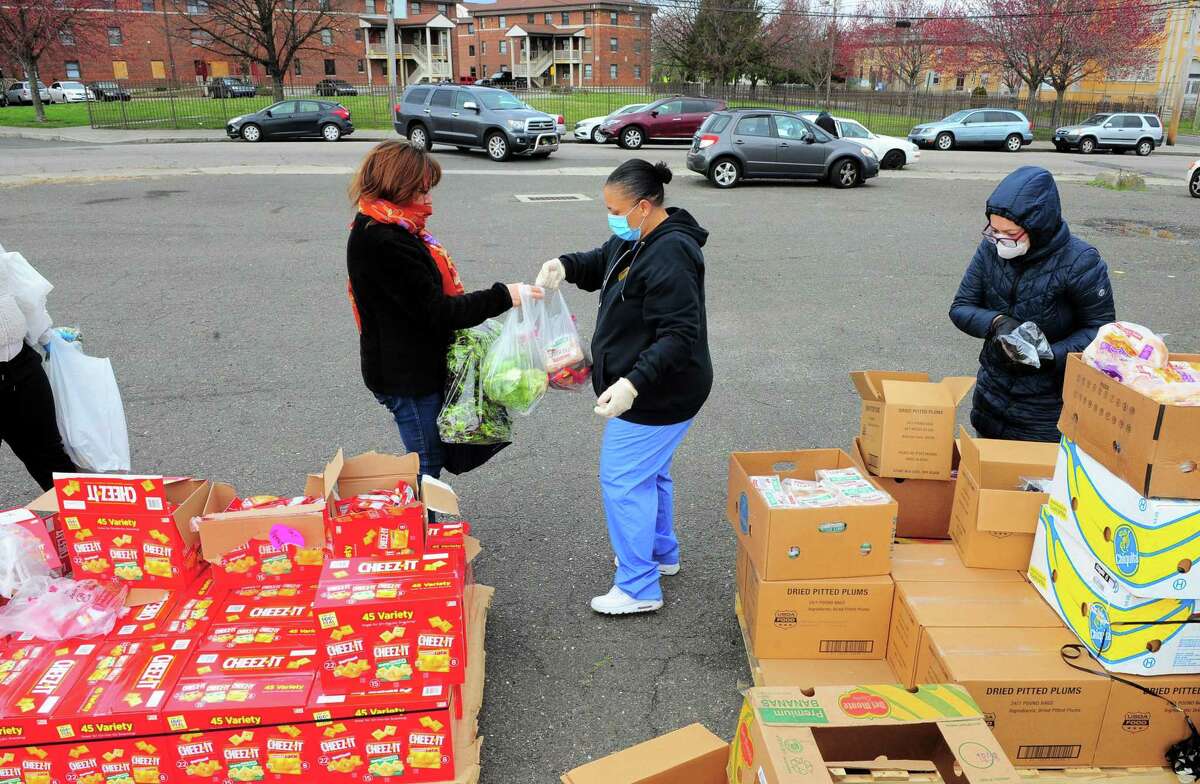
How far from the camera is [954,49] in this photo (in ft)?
145

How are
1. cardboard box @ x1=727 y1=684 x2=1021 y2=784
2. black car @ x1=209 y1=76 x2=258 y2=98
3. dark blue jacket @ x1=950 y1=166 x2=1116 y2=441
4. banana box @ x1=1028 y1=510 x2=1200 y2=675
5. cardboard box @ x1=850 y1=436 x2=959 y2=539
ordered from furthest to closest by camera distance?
black car @ x1=209 y1=76 x2=258 y2=98 → cardboard box @ x1=850 y1=436 x2=959 y2=539 → dark blue jacket @ x1=950 y1=166 x2=1116 y2=441 → banana box @ x1=1028 y1=510 x2=1200 y2=675 → cardboard box @ x1=727 y1=684 x2=1021 y2=784

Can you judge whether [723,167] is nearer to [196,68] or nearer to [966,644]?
[966,644]

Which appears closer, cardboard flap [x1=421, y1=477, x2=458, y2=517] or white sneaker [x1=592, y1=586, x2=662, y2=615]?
cardboard flap [x1=421, y1=477, x2=458, y2=517]

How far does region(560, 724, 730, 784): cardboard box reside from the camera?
86.4 inches

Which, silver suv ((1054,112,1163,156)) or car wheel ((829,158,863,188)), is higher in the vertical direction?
silver suv ((1054,112,1163,156))

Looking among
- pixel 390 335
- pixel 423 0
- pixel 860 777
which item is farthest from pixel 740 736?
pixel 423 0

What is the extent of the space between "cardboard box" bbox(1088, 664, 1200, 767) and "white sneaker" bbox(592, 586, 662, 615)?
1.67 m

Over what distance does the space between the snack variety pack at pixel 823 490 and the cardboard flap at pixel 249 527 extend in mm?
1659

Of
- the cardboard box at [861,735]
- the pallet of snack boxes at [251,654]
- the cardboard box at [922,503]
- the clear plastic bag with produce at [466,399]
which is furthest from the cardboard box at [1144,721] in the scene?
the clear plastic bag with produce at [466,399]

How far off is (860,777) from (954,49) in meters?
50.7

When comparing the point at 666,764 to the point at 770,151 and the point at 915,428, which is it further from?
the point at 770,151

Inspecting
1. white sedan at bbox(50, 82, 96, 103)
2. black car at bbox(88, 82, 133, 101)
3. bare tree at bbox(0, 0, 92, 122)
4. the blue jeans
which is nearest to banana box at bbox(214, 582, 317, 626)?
the blue jeans

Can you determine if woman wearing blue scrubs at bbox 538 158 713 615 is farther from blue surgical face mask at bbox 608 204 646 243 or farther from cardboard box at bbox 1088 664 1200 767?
cardboard box at bbox 1088 664 1200 767

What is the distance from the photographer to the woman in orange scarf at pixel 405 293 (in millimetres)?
2947
